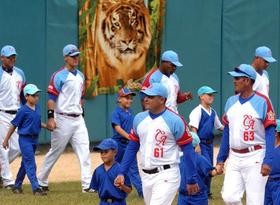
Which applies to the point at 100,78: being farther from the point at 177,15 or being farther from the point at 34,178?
the point at 34,178

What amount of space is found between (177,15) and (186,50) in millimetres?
678

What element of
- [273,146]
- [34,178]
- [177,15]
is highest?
[177,15]

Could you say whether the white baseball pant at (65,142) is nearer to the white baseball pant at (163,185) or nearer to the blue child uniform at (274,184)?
the blue child uniform at (274,184)

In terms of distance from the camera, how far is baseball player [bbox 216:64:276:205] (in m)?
9.80

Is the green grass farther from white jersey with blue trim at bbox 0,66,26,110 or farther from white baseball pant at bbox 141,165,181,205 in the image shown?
white baseball pant at bbox 141,165,181,205

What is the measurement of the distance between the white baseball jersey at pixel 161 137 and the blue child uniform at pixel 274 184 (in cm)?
121

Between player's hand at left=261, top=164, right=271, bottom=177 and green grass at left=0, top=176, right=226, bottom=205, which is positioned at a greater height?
player's hand at left=261, top=164, right=271, bottom=177

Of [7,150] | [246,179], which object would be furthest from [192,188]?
[7,150]

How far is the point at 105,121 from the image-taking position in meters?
17.3

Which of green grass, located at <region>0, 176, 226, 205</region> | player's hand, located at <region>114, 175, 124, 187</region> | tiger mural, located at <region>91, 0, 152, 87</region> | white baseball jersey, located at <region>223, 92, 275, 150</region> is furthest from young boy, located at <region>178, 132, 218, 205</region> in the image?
tiger mural, located at <region>91, 0, 152, 87</region>

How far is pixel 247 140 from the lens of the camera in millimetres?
9852

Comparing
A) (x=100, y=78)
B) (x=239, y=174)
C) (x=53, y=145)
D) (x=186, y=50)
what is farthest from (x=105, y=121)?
(x=239, y=174)

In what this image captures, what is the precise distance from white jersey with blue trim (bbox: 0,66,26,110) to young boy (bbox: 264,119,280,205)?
4396 mm

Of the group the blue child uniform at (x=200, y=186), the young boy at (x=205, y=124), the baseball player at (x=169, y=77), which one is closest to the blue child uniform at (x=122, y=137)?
the baseball player at (x=169, y=77)
